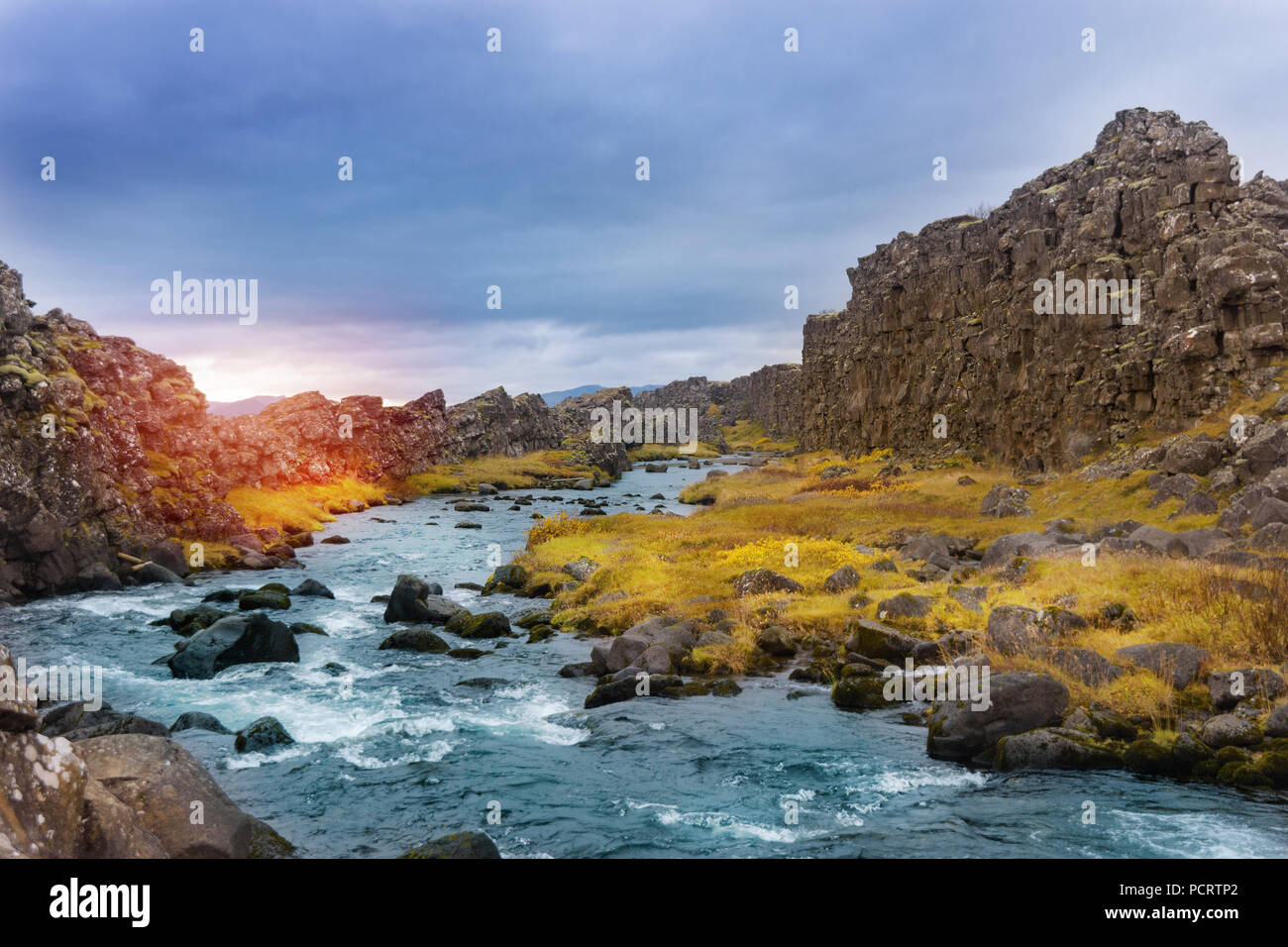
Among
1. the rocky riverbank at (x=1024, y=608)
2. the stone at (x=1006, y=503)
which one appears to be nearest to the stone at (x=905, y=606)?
the rocky riverbank at (x=1024, y=608)

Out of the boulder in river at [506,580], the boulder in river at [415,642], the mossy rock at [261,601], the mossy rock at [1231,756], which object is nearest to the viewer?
the mossy rock at [1231,756]

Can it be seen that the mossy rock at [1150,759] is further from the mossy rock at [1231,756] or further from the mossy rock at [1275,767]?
the mossy rock at [1275,767]

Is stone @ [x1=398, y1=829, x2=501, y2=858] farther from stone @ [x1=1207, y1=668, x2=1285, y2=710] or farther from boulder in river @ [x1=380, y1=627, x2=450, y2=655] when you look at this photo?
boulder in river @ [x1=380, y1=627, x2=450, y2=655]

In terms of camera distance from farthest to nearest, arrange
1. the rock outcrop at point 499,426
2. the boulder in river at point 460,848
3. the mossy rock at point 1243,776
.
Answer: the rock outcrop at point 499,426 < the mossy rock at point 1243,776 < the boulder in river at point 460,848

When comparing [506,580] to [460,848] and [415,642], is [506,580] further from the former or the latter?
[460,848]

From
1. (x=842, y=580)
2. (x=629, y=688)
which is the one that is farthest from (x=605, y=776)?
(x=842, y=580)

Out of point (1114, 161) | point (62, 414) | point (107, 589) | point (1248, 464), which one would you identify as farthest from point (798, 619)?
point (1114, 161)

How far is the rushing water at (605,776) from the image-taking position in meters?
13.7

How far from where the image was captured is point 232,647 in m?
26.8

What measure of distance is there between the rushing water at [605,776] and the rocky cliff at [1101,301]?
1490 inches

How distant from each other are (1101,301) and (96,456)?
6455 cm

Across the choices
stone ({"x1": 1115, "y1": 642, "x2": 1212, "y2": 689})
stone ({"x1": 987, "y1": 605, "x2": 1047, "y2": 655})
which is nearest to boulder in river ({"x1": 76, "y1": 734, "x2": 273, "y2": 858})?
stone ({"x1": 987, "y1": 605, "x2": 1047, "y2": 655})

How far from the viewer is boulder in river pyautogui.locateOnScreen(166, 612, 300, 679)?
2592cm
